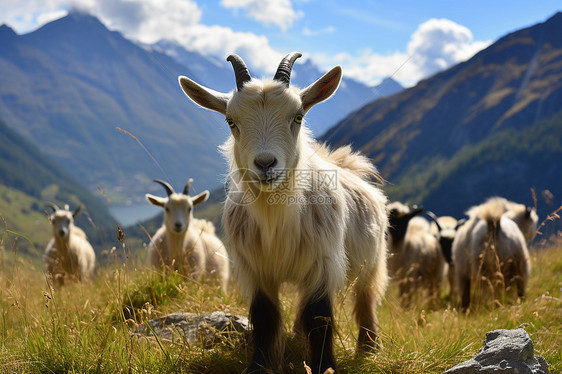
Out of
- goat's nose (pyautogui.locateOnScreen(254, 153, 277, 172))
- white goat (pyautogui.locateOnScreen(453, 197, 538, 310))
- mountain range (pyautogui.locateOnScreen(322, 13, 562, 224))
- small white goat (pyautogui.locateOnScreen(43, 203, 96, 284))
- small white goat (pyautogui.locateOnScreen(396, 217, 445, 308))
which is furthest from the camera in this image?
mountain range (pyautogui.locateOnScreen(322, 13, 562, 224))

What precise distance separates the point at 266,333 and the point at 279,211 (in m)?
1.13

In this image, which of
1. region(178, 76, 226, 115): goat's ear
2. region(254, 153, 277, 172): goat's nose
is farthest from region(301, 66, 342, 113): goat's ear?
region(254, 153, 277, 172): goat's nose

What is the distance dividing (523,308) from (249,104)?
4549mm

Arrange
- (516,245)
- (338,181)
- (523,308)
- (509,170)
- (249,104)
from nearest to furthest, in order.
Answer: (249,104) < (338,181) < (523,308) < (516,245) < (509,170)

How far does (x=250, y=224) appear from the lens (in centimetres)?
391

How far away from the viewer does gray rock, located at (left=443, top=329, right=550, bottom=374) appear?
2.99 m

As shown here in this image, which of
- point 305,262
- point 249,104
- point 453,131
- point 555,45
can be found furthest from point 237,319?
point 555,45

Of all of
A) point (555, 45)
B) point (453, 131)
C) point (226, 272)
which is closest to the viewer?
point (226, 272)

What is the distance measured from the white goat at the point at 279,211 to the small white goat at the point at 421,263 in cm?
637

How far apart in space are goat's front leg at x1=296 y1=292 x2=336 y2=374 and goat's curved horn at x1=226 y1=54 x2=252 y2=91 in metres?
2.08

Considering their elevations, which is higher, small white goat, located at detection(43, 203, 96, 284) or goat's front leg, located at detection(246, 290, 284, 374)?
goat's front leg, located at detection(246, 290, 284, 374)

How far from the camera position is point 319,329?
3701mm

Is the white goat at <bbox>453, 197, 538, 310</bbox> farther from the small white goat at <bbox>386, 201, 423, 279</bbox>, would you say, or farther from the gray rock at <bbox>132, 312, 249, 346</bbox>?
the gray rock at <bbox>132, 312, 249, 346</bbox>

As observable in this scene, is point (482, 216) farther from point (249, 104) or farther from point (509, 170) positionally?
point (509, 170)
